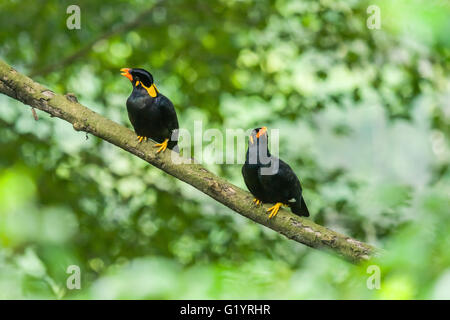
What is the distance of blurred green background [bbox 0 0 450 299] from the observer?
15.6 ft

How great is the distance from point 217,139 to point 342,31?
5.39ft

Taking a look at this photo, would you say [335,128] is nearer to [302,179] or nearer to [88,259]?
[302,179]

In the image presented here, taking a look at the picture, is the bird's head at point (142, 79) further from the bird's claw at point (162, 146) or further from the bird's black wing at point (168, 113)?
the bird's claw at point (162, 146)

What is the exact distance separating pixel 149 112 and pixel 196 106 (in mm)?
2126

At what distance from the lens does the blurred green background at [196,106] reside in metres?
4.76

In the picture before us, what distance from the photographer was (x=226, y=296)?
1468mm

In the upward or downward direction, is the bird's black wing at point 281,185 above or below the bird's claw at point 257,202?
above

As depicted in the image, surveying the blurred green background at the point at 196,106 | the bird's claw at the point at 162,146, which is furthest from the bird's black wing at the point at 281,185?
the blurred green background at the point at 196,106

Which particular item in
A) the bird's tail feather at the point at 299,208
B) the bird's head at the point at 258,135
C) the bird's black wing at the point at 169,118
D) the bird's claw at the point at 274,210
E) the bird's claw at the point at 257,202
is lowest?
the bird's claw at the point at 274,210

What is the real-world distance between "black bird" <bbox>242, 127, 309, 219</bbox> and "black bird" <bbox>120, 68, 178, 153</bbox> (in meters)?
0.53

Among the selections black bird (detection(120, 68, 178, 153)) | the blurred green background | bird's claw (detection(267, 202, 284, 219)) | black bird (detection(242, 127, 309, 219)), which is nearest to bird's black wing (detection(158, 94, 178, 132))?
black bird (detection(120, 68, 178, 153))

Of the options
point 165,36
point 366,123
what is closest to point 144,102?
point 165,36

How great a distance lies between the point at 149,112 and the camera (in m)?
3.17

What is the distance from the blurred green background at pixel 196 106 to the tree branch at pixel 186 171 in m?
1.64
